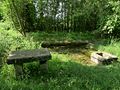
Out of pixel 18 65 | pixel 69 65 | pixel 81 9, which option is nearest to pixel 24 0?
pixel 81 9

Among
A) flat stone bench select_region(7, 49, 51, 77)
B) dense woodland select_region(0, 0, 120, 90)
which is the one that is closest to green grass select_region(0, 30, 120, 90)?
dense woodland select_region(0, 0, 120, 90)

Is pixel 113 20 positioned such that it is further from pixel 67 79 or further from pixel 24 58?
pixel 24 58

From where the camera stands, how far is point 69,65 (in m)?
6.32

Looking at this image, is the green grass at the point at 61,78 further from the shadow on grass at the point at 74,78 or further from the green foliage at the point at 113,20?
the green foliage at the point at 113,20

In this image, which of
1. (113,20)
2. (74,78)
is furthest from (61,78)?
(113,20)

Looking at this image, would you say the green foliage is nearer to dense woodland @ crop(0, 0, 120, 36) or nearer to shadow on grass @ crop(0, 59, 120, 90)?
dense woodland @ crop(0, 0, 120, 36)

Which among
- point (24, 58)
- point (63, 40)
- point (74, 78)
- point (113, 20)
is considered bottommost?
point (63, 40)

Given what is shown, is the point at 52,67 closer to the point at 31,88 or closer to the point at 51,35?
the point at 31,88

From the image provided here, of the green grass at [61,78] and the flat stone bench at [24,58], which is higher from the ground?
the flat stone bench at [24,58]

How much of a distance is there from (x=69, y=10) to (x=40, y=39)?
2.30m

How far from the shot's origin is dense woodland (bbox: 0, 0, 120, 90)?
501 centimetres

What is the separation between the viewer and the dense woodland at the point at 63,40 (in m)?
5.01

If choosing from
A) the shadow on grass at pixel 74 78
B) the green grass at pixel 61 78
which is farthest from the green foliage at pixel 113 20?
the shadow on grass at pixel 74 78

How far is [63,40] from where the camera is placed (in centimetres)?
1037
